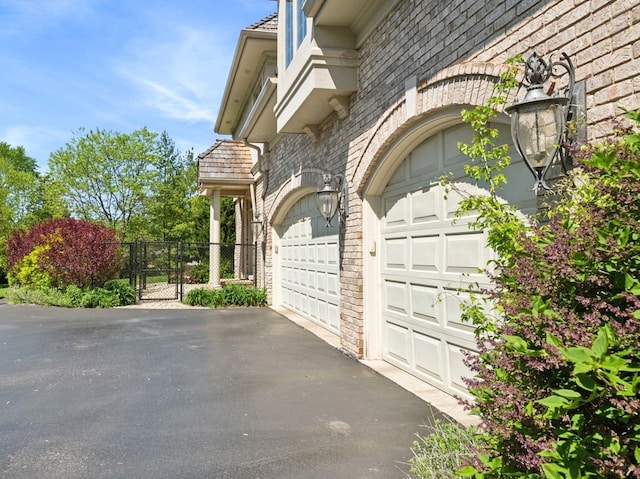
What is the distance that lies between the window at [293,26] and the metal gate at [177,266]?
700cm

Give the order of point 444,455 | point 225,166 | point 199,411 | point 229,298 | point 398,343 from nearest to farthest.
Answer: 1. point 444,455
2. point 199,411
3. point 398,343
4. point 229,298
5. point 225,166

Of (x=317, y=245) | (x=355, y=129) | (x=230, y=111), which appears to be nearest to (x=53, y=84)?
(x=230, y=111)

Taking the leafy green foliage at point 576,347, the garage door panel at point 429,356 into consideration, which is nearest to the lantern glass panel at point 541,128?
the leafy green foliage at point 576,347

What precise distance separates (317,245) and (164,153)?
31.3m

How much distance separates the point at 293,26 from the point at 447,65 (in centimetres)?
433

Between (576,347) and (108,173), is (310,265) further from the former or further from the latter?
(108,173)

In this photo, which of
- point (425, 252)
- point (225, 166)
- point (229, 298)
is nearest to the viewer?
point (425, 252)

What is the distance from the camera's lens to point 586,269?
1.92 meters

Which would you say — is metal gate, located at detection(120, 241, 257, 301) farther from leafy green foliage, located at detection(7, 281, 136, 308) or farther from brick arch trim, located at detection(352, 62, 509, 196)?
brick arch trim, located at detection(352, 62, 509, 196)

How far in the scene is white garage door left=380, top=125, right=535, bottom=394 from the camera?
4.62m

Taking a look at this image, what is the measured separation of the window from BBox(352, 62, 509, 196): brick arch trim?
2403mm

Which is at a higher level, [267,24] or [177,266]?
[267,24]

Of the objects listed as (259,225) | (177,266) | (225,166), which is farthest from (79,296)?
(225,166)

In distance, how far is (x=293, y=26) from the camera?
8.09 m
